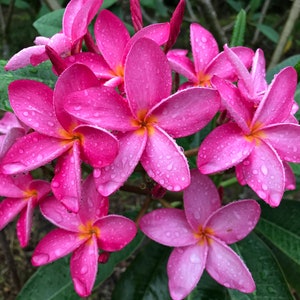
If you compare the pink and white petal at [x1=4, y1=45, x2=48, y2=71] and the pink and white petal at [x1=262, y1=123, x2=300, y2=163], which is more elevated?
the pink and white petal at [x1=4, y1=45, x2=48, y2=71]

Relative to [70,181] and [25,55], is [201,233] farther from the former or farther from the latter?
[25,55]

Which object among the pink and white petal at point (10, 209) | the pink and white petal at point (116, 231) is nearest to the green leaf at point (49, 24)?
the pink and white petal at point (10, 209)

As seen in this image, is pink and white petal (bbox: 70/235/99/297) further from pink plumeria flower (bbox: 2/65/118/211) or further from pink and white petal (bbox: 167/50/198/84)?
pink and white petal (bbox: 167/50/198/84)

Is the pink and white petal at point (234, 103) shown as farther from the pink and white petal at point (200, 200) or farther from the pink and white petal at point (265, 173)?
the pink and white petal at point (200, 200)

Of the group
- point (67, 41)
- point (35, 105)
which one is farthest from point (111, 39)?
point (35, 105)

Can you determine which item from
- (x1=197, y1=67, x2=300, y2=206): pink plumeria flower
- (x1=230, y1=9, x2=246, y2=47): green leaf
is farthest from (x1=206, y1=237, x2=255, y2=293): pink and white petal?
(x1=230, y1=9, x2=246, y2=47): green leaf

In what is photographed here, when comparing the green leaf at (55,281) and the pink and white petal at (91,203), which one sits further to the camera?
the green leaf at (55,281)

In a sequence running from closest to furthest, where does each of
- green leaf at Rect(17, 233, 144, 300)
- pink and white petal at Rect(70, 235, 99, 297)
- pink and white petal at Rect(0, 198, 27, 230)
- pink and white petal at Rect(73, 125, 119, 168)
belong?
pink and white petal at Rect(73, 125, 119, 168), pink and white petal at Rect(70, 235, 99, 297), pink and white petal at Rect(0, 198, 27, 230), green leaf at Rect(17, 233, 144, 300)

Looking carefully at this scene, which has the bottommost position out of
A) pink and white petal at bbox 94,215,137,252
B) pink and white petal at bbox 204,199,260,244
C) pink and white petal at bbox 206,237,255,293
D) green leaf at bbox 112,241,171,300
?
green leaf at bbox 112,241,171,300

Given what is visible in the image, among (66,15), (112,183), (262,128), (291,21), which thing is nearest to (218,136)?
(262,128)
